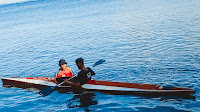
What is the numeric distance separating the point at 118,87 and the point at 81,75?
5.63ft

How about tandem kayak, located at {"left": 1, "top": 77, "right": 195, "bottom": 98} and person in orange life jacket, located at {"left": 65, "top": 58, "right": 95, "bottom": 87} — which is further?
person in orange life jacket, located at {"left": 65, "top": 58, "right": 95, "bottom": 87}

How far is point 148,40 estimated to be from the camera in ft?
65.0

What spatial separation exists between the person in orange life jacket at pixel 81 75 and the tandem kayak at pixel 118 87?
42 centimetres

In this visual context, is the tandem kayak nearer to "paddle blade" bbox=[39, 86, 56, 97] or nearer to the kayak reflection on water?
the kayak reflection on water

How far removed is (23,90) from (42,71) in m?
3.32

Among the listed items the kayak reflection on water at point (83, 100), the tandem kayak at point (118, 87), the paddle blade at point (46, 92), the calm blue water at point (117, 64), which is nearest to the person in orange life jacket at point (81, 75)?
the tandem kayak at point (118, 87)

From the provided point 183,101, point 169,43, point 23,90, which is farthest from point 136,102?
point 169,43

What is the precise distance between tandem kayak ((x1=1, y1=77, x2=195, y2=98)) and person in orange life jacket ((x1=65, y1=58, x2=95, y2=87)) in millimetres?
416

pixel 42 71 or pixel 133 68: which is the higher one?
pixel 42 71

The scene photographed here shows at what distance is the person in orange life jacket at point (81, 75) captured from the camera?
9.84m

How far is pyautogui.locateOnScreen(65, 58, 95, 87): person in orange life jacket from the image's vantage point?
9.84m

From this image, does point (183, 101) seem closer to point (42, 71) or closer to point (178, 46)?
point (178, 46)

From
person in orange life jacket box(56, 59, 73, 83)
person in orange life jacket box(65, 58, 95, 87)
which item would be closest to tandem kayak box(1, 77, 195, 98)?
person in orange life jacket box(65, 58, 95, 87)

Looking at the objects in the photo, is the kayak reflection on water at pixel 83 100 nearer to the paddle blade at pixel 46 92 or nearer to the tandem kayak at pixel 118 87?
the tandem kayak at pixel 118 87
